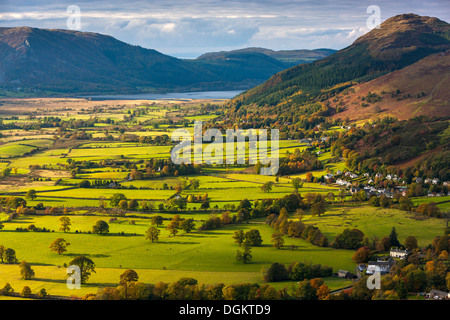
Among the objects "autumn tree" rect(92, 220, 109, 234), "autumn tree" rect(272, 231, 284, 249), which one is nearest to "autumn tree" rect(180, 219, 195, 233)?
"autumn tree" rect(92, 220, 109, 234)

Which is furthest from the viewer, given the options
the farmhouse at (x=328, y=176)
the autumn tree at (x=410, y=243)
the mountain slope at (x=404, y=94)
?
the mountain slope at (x=404, y=94)

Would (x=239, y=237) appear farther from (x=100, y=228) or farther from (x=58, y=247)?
(x=58, y=247)

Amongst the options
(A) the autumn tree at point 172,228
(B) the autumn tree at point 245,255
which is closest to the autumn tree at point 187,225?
(A) the autumn tree at point 172,228

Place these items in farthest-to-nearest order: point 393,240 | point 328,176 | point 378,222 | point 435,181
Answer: point 328,176 < point 435,181 < point 378,222 < point 393,240

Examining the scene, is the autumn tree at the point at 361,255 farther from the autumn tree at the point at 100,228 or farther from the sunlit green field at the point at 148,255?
the autumn tree at the point at 100,228

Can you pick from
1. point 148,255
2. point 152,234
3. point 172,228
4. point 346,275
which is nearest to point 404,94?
point 172,228

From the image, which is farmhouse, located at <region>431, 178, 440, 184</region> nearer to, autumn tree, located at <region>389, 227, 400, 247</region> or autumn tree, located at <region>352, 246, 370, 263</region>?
autumn tree, located at <region>389, 227, 400, 247</region>
